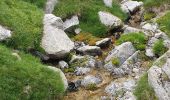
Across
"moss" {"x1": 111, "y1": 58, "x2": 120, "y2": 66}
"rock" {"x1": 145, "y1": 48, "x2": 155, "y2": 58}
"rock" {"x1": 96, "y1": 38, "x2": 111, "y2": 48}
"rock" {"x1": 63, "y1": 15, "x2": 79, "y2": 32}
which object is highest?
"rock" {"x1": 63, "y1": 15, "x2": 79, "y2": 32}

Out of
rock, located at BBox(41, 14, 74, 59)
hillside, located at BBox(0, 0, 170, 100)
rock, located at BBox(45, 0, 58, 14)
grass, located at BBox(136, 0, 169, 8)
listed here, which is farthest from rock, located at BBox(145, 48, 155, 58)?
rock, located at BBox(45, 0, 58, 14)

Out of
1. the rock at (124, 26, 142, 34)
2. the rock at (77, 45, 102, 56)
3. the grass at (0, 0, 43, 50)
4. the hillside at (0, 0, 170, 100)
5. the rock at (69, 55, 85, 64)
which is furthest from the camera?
the rock at (124, 26, 142, 34)

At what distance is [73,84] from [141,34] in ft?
21.3

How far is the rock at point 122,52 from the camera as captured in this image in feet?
78.8

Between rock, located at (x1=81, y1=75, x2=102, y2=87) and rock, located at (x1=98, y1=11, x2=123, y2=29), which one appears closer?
rock, located at (x1=81, y1=75, x2=102, y2=87)

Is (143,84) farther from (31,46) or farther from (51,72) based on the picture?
(31,46)

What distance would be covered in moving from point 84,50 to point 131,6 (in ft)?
26.7

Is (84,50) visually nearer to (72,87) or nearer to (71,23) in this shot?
(71,23)

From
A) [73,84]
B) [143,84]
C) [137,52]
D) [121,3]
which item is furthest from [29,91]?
[121,3]

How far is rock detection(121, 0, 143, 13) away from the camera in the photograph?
3120 cm

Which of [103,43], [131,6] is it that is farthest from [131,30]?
[131,6]

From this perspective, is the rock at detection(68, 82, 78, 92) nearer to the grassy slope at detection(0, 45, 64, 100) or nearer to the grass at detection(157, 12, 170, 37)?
the grassy slope at detection(0, 45, 64, 100)

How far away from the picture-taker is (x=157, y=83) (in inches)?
757

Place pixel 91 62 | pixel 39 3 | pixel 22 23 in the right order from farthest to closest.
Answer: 1. pixel 39 3
2. pixel 22 23
3. pixel 91 62
